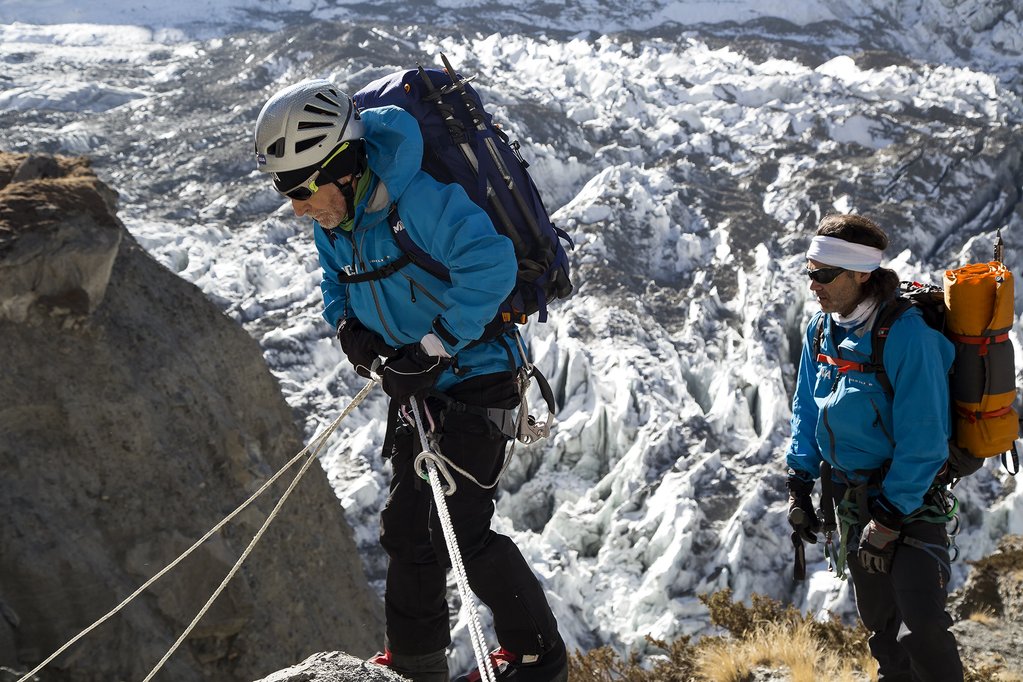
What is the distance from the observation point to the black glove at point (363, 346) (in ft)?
12.2

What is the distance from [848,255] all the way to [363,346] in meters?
1.80

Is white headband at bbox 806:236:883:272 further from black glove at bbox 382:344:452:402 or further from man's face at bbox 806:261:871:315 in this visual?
black glove at bbox 382:344:452:402

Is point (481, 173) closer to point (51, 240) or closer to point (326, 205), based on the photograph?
point (326, 205)

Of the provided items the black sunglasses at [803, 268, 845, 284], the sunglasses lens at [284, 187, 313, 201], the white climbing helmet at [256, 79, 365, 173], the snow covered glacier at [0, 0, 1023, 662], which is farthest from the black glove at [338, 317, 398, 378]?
the snow covered glacier at [0, 0, 1023, 662]

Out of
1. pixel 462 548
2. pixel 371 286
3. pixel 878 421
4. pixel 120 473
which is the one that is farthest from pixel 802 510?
Result: pixel 120 473

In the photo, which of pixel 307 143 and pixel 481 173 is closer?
pixel 307 143

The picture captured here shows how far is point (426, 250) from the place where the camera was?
3428mm

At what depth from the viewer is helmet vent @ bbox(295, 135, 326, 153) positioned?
334 centimetres

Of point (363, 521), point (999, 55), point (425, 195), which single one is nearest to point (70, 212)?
point (425, 195)

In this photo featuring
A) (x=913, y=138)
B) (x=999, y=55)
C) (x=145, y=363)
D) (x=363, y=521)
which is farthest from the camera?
(x=999, y=55)

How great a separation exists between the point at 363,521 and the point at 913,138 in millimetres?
51552

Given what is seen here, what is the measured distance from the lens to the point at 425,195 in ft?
11.0

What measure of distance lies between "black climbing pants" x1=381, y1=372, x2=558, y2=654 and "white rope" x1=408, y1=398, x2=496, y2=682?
0.09 metres

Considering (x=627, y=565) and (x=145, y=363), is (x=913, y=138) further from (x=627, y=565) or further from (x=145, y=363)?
(x=145, y=363)
